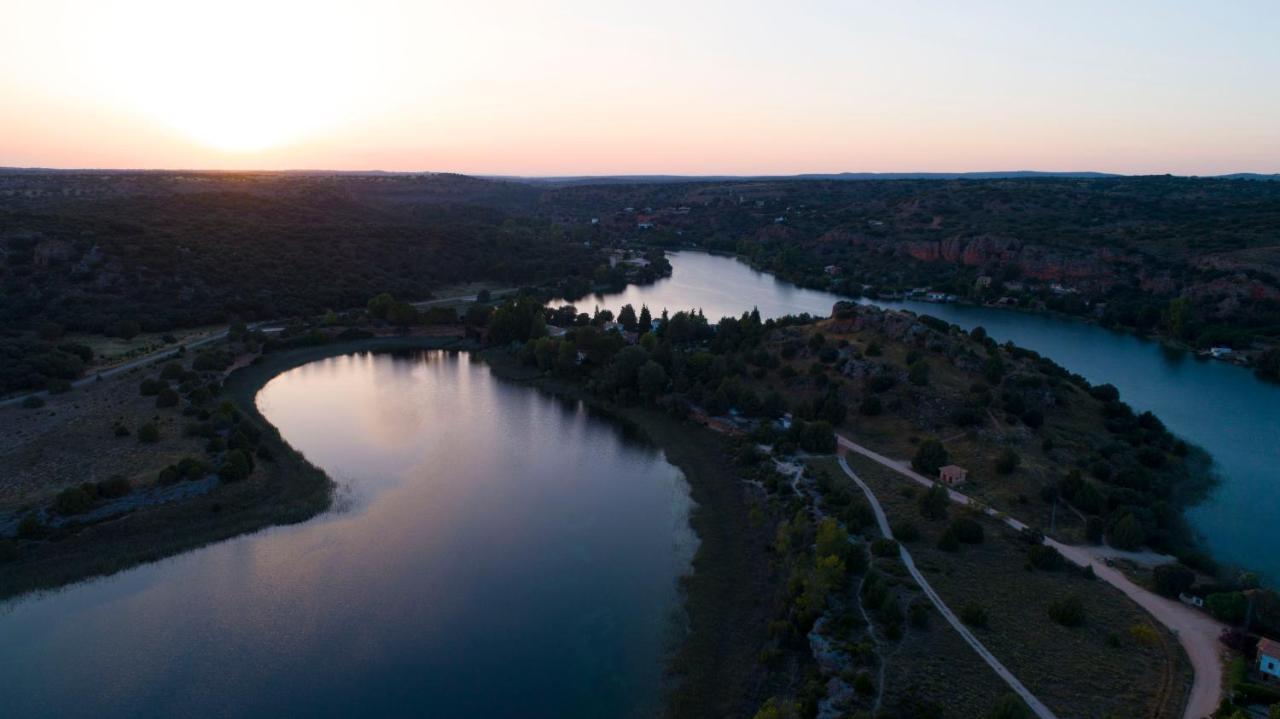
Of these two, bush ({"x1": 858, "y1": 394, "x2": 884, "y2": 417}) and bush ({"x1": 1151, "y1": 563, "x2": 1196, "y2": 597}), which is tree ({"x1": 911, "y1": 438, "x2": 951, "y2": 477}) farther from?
bush ({"x1": 1151, "y1": 563, "x2": 1196, "y2": 597})

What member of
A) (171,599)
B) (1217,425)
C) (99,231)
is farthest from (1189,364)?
(99,231)

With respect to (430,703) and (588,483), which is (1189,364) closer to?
(588,483)

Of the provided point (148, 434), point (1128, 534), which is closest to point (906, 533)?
point (1128, 534)

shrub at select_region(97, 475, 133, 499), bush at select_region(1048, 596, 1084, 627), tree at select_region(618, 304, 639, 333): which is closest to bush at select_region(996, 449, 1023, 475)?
bush at select_region(1048, 596, 1084, 627)

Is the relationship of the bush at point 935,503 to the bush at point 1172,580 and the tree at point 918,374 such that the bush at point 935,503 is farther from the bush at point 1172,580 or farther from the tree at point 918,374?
the tree at point 918,374

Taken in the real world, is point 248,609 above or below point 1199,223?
below

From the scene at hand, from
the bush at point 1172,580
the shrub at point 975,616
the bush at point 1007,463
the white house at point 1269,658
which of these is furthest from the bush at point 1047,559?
the bush at point 1007,463
